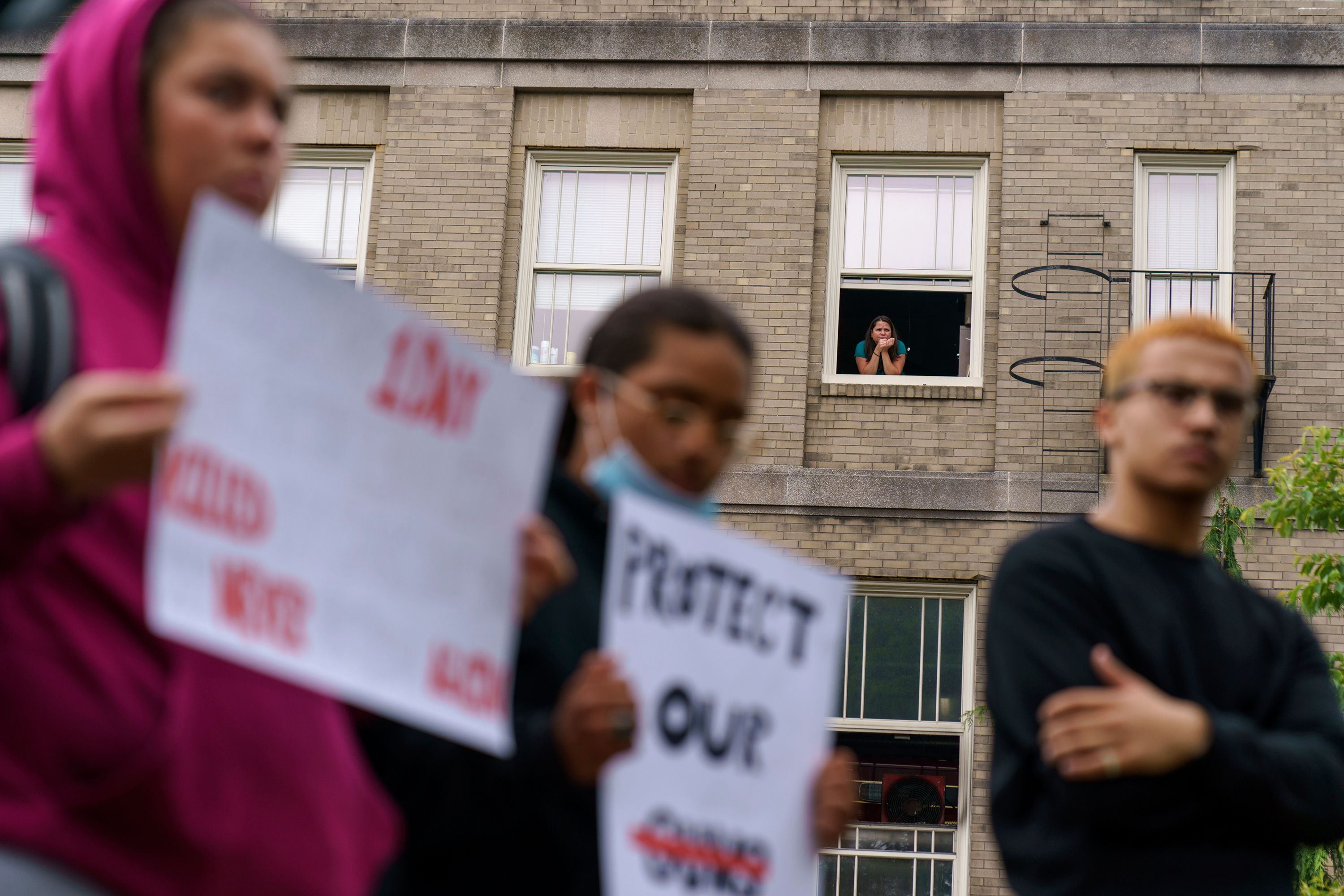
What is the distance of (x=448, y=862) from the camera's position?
2.31m

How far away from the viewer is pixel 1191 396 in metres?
2.91

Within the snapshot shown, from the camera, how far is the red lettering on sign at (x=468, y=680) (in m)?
2.03

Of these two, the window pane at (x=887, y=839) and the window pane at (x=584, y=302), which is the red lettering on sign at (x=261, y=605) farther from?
the window pane at (x=584, y=302)

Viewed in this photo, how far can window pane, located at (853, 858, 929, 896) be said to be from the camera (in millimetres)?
11852

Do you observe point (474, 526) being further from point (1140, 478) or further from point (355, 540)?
point (1140, 478)

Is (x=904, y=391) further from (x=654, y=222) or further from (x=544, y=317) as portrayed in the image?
(x=544, y=317)

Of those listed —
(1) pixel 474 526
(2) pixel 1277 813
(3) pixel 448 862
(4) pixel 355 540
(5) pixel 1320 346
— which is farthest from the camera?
(5) pixel 1320 346

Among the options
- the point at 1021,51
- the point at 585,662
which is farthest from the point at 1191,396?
the point at 1021,51

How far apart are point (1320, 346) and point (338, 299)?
11.7 m

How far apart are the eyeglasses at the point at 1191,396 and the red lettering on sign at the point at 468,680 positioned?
1431 mm

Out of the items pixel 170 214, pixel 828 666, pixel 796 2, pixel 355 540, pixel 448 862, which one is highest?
pixel 796 2

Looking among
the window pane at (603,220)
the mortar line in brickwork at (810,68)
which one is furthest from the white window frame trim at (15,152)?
the mortar line in brickwork at (810,68)

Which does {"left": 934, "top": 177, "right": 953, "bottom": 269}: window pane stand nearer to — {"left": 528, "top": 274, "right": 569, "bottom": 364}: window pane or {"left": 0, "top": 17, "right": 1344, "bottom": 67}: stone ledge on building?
{"left": 0, "top": 17, "right": 1344, "bottom": 67}: stone ledge on building

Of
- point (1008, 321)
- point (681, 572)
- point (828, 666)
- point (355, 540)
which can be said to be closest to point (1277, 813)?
point (828, 666)
